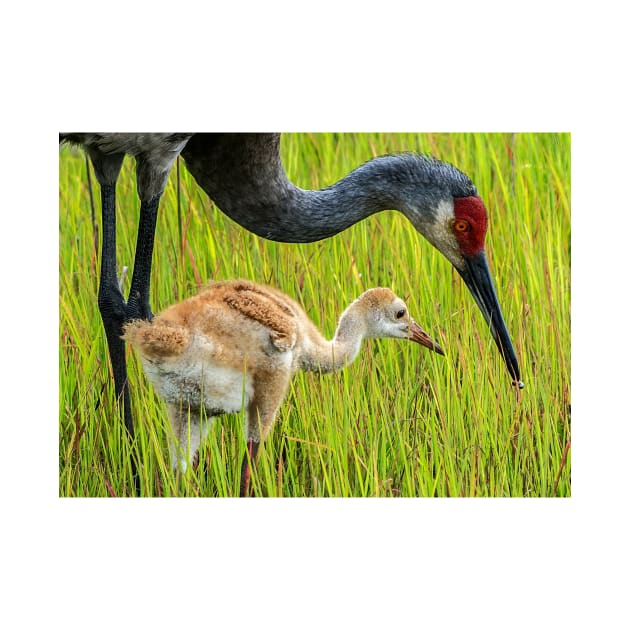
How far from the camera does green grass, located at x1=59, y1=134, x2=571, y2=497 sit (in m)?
3.81

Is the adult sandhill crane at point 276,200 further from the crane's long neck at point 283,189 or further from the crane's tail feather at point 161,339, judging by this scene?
the crane's tail feather at point 161,339

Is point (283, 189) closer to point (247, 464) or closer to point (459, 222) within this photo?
point (459, 222)

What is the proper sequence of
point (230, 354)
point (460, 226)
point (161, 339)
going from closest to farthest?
1. point (161, 339)
2. point (230, 354)
3. point (460, 226)

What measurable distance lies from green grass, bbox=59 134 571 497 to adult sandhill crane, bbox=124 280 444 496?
7cm

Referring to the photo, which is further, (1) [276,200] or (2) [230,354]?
(1) [276,200]

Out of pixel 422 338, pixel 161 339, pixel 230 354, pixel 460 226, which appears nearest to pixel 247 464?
pixel 230 354

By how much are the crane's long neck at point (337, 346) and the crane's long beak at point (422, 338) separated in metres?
0.16

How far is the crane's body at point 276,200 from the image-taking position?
3941 mm

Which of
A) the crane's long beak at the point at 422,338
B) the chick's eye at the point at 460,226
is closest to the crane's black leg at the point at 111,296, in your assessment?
the crane's long beak at the point at 422,338

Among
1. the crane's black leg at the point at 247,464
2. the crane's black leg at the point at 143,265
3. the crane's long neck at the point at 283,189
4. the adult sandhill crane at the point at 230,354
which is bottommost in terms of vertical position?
the crane's black leg at the point at 247,464

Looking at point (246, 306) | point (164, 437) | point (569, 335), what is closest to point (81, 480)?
point (164, 437)

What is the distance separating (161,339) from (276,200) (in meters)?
0.79

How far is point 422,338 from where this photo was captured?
3.90 metres

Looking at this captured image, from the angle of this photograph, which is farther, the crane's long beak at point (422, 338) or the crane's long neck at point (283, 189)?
the crane's long neck at point (283, 189)
